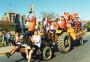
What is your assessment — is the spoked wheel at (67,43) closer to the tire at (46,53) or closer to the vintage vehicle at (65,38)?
the vintage vehicle at (65,38)

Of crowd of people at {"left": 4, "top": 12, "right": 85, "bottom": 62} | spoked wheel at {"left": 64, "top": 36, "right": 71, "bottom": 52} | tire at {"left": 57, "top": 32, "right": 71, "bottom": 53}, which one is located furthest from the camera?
spoked wheel at {"left": 64, "top": 36, "right": 71, "bottom": 52}

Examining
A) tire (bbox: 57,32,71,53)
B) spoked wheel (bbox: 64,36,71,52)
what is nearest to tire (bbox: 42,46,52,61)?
tire (bbox: 57,32,71,53)

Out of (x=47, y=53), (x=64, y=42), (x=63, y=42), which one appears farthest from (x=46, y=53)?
(x=64, y=42)

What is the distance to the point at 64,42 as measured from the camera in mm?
16109

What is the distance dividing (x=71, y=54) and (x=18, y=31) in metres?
3.74

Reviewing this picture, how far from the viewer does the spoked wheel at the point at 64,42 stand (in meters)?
15.9

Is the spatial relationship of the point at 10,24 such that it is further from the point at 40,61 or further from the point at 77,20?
the point at 40,61

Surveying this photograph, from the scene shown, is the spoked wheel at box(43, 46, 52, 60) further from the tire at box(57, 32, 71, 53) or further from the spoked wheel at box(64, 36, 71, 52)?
the spoked wheel at box(64, 36, 71, 52)

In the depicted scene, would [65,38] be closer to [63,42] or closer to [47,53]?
[63,42]

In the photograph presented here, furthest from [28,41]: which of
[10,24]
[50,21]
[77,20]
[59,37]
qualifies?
[10,24]

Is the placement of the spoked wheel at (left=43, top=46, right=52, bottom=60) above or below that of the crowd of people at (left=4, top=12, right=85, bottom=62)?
below

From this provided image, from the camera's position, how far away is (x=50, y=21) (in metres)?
19.0

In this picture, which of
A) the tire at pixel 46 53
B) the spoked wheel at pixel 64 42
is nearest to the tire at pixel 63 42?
the spoked wheel at pixel 64 42

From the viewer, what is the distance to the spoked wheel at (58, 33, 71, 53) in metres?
15.9
